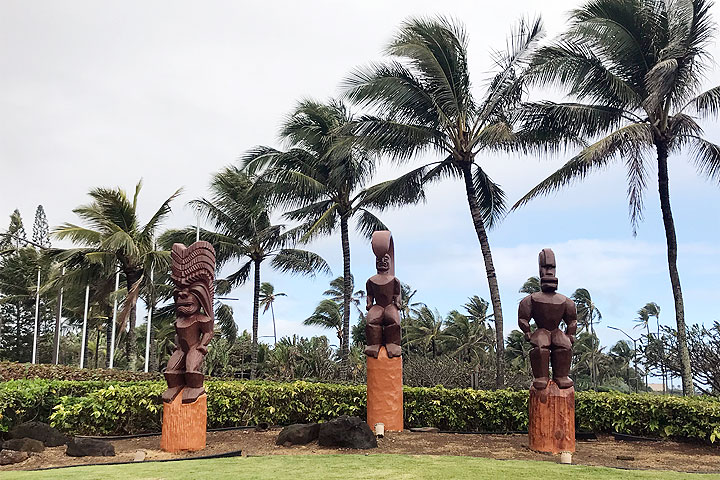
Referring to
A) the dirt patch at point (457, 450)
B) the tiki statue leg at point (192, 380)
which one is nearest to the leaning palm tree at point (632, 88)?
the dirt patch at point (457, 450)

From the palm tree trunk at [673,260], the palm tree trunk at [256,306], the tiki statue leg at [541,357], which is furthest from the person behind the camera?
the palm tree trunk at [256,306]

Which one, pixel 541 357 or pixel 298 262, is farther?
pixel 298 262

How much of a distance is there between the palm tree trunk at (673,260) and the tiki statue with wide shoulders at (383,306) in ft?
21.8

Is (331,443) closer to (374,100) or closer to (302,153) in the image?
(374,100)

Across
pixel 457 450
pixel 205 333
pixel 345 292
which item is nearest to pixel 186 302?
pixel 205 333

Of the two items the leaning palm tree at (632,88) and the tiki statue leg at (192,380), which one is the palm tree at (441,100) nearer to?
the leaning palm tree at (632,88)

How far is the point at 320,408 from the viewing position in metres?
11.2

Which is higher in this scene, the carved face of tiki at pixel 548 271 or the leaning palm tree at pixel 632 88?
the leaning palm tree at pixel 632 88

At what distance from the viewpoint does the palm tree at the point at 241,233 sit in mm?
22453

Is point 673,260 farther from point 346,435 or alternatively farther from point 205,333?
point 205,333

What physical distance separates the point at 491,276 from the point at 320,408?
19.6 ft

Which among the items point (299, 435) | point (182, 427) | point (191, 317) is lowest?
point (299, 435)

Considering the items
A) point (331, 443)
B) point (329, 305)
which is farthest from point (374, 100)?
point (329, 305)

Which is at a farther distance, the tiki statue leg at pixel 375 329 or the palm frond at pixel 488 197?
the palm frond at pixel 488 197
